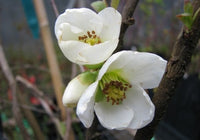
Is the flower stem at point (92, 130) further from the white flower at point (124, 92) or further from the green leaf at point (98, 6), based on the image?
→ the green leaf at point (98, 6)

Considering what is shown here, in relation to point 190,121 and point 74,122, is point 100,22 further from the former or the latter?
point 190,121

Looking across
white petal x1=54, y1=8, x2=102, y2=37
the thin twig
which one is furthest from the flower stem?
the thin twig

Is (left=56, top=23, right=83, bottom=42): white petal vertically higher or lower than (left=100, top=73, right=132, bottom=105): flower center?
higher

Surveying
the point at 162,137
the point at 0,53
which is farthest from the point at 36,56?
the point at 0,53

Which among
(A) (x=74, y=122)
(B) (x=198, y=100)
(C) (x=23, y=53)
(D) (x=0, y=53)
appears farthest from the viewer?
(C) (x=23, y=53)

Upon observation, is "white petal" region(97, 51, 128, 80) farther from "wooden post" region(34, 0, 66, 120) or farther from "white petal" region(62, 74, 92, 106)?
"wooden post" region(34, 0, 66, 120)

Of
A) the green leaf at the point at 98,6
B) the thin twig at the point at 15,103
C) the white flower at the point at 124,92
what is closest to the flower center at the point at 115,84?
the white flower at the point at 124,92

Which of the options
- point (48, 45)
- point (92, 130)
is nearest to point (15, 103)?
point (48, 45)
